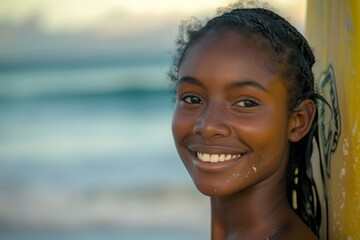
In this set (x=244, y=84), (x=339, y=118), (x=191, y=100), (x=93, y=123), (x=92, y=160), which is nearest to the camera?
(x=244, y=84)

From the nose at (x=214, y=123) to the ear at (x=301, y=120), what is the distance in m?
0.19

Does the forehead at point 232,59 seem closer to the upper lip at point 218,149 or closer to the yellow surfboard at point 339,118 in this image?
the upper lip at point 218,149

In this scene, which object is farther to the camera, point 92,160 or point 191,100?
point 92,160

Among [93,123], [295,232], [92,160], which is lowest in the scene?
[295,232]

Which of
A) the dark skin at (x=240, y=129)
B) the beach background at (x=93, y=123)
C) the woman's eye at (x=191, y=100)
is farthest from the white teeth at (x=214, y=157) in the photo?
the beach background at (x=93, y=123)

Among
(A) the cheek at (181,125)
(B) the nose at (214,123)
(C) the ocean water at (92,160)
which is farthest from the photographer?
(C) the ocean water at (92,160)

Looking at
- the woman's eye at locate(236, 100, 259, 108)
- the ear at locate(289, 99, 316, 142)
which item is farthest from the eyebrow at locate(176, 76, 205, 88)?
the ear at locate(289, 99, 316, 142)

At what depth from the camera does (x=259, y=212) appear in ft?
7.70

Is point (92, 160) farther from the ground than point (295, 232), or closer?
farther from the ground

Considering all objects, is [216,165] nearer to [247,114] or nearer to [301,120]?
[247,114]

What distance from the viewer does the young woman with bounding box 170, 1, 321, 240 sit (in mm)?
2207

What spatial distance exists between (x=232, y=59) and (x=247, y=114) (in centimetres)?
14

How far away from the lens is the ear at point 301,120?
231 centimetres

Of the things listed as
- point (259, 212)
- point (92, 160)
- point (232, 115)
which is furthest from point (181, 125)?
point (92, 160)
